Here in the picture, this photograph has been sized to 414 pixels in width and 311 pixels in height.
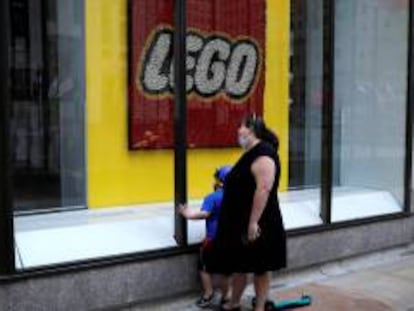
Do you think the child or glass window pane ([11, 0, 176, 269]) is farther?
glass window pane ([11, 0, 176, 269])

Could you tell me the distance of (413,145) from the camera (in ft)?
29.8

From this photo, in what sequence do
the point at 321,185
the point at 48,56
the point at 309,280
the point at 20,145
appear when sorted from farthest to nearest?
the point at 321,185 < the point at 309,280 < the point at 48,56 < the point at 20,145

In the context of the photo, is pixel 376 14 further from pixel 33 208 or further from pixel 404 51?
pixel 33 208

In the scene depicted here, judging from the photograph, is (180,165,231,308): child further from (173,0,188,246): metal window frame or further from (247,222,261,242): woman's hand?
(247,222,261,242): woman's hand

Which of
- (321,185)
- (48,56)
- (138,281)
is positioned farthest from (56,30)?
(321,185)

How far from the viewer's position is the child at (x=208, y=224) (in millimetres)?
6270

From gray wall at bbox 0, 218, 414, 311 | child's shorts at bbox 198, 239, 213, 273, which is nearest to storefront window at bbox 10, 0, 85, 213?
gray wall at bbox 0, 218, 414, 311

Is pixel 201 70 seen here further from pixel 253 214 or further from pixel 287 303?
pixel 287 303

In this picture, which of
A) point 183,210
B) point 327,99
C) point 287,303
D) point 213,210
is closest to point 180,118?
point 183,210

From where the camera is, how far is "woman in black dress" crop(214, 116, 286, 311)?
580 cm

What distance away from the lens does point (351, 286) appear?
7438 millimetres

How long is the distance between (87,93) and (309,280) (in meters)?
2.93

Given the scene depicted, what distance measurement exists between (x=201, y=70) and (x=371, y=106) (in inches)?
105

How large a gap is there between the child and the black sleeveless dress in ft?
0.56
